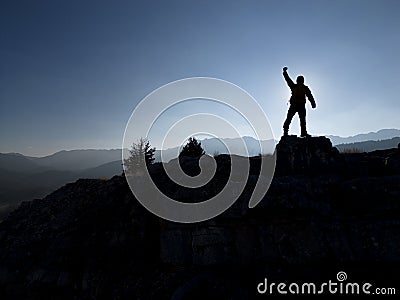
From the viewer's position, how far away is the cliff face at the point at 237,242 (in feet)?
25.8

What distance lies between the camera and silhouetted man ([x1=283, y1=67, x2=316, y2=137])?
12055 millimetres

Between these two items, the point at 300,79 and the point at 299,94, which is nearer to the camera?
the point at 299,94

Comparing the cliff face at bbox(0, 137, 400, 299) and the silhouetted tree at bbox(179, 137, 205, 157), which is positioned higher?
the silhouetted tree at bbox(179, 137, 205, 157)

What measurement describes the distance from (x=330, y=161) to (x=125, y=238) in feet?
30.0

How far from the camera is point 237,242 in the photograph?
8.66 metres

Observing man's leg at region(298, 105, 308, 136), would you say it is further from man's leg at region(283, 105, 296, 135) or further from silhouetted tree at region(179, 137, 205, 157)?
silhouetted tree at region(179, 137, 205, 157)

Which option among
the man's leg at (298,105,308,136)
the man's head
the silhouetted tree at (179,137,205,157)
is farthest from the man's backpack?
the silhouetted tree at (179,137,205,157)

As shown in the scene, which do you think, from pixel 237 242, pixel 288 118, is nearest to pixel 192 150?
pixel 288 118

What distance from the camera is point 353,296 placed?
718cm

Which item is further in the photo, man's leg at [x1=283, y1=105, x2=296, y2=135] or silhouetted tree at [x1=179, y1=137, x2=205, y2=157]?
silhouetted tree at [x1=179, y1=137, x2=205, y2=157]

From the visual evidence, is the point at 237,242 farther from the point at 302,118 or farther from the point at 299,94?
the point at 299,94

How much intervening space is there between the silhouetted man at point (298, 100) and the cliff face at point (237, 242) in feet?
3.91

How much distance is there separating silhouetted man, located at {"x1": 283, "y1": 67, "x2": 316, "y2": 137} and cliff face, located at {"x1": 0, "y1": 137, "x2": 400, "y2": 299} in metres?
1.19

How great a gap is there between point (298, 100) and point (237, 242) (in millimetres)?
7312
